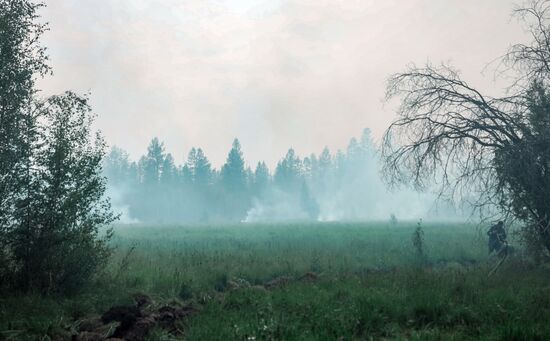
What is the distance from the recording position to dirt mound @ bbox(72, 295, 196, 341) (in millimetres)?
5684

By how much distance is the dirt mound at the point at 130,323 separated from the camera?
568 centimetres

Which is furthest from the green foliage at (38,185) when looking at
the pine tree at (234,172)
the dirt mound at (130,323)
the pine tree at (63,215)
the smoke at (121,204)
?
the smoke at (121,204)

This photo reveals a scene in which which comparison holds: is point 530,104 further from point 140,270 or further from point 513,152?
point 140,270

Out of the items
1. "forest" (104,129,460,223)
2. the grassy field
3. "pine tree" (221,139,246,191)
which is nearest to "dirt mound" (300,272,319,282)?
the grassy field

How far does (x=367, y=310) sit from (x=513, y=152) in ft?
19.2

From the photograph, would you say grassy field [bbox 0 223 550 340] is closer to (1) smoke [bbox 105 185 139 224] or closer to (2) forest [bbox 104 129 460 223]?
(2) forest [bbox 104 129 460 223]

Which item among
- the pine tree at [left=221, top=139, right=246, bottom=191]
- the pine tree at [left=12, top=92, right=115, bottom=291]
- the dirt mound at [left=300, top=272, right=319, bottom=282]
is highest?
the pine tree at [left=221, top=139, right=246, bottom=191]

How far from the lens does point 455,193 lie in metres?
10.1

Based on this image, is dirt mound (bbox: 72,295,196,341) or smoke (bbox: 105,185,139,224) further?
smoke (bbox: 105,185,139,224)

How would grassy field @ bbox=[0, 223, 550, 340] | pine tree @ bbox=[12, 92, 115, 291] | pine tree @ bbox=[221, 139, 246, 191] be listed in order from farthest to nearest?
pine tree @ bbox=[221, 139, 246, 191]
pine tree @ bbox=[12, 92, 115, 291]
grassy field @ bbox=[0, 223, 550, 340]

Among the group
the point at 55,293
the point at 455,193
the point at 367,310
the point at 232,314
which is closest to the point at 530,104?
the point at 455,193

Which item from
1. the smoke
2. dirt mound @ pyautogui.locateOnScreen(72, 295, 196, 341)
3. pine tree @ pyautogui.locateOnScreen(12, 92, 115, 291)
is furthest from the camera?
the smoke

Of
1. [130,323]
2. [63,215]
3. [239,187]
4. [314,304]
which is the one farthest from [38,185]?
[239,187]

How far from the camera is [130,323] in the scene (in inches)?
241
